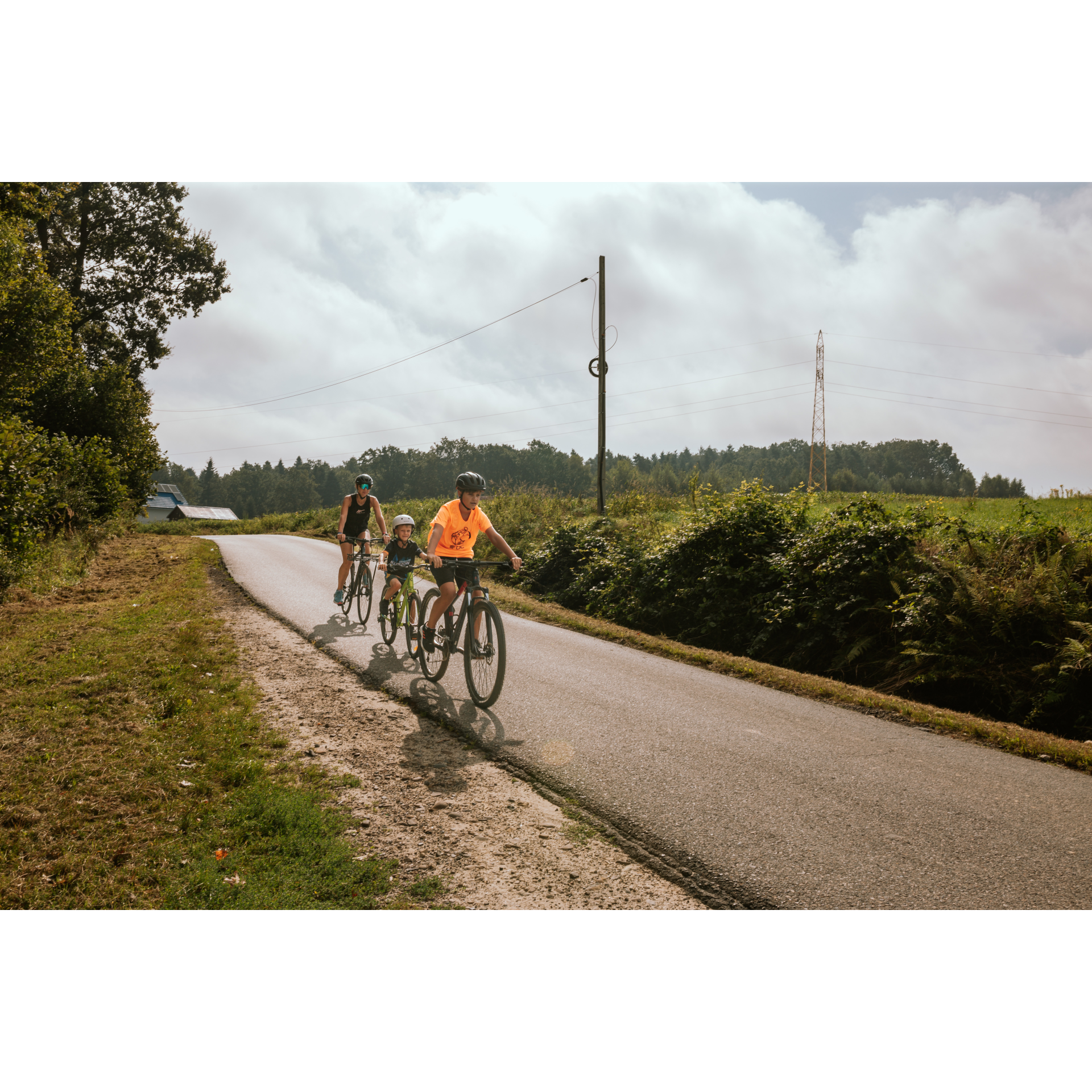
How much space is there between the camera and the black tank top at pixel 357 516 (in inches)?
429

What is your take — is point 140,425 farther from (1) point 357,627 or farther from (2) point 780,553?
(2) point 780,553

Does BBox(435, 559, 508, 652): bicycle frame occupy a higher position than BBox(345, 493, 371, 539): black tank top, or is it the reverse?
BBox(345, 493, 371, 539): black tank top

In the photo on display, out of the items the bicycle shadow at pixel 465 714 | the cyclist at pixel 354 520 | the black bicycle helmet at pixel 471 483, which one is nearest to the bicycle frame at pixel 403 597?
the bicycle shadow at pixel 465 714

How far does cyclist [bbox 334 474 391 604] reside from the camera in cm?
1055

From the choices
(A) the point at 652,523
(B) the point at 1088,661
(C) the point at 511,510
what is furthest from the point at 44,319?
(B) the point at 1088,661

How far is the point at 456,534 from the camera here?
268 inches

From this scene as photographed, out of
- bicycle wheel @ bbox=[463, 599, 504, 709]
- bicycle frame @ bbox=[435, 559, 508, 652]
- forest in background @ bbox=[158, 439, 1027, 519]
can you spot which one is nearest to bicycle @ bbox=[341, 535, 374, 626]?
bicycle frame @ bbox=[435, 559, 508, 652]

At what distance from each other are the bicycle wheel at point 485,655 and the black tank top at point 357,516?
4850 millimetres

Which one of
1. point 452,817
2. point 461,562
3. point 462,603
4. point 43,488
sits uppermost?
point 43,488

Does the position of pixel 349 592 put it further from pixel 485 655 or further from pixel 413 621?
pixel 485 655

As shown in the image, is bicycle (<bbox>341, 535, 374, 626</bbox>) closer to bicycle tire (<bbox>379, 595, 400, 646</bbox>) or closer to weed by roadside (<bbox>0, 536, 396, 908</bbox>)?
bicycle tire (<bbox>379, 595, 400, 646</bbox>)

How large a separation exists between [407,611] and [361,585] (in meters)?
2.96

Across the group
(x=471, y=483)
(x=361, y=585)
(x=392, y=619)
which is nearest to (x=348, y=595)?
(x=361, y=585)

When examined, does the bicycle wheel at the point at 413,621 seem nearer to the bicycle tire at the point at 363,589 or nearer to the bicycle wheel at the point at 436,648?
the bicycle wheel at the point at 436,648
